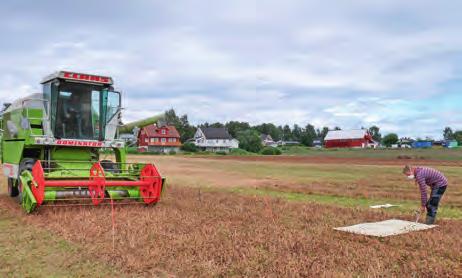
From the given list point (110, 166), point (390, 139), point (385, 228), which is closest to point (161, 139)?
point (390, 139)

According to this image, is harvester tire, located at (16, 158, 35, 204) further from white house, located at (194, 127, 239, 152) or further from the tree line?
white house, located at (194, 127, 239, 152)

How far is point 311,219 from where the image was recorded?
10.3 meters

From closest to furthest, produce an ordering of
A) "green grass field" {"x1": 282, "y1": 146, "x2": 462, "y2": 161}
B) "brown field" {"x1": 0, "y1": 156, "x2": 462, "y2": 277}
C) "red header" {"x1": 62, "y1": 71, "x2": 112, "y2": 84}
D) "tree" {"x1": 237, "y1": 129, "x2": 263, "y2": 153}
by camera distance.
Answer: "brown field" {"x1": 0, "y1": 156, "x2": 462, "y2": 277} → "red header" {"x1": 62, "y1": 71, "x2": 112, "y2": 84} → "green grass field" {"x1": 282, "y1": 146, "x2": 462, "y2": 161} → "tree" {"x1": 237, "y1": 129, "x2": 263, "y2": 153}

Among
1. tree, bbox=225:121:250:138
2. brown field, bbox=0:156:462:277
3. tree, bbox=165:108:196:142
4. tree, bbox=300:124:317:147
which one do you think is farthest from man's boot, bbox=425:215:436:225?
tree, bbox=300:124:317:147

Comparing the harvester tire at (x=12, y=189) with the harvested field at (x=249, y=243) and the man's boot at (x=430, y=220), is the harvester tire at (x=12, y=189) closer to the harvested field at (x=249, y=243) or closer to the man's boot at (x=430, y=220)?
the harvested field at (x=249, y=243)

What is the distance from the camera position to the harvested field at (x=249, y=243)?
20.2ft

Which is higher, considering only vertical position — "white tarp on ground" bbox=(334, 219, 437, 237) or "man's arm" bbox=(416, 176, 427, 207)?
"man's arm" bbox=(416, 176, 427, 207)

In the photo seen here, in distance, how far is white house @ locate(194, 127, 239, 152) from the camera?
370 feet

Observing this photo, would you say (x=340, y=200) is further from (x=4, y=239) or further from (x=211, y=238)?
(x=4, y=239)

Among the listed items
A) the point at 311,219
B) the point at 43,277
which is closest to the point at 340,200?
the point at 311,219

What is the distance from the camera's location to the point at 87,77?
13336 mm

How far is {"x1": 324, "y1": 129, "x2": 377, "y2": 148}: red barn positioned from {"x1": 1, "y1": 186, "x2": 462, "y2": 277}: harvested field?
113884mm

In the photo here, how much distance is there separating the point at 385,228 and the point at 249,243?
326 cm

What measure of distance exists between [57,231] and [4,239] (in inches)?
36.2
